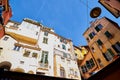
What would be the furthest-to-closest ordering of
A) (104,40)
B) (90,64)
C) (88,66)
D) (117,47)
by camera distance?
1. (88,66)
2. (90,64)
3. (104,40)
4. (117,47)

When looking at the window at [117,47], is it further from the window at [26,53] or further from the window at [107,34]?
the window at [26,53]

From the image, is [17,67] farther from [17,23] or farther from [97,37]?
[97,37]

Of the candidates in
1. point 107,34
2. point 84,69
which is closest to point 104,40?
point 107,34

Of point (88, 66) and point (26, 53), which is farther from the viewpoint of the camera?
point (88, 66)

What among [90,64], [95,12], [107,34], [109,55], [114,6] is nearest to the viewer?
[95,12]

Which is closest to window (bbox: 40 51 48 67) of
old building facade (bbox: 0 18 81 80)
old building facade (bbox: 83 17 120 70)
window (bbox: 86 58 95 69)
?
old building facade (bbox: 0 18 81 80)

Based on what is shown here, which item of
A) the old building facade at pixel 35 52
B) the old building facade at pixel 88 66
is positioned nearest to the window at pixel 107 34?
the old building facade at pixel 88 66

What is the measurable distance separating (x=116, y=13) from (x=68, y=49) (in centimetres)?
1671

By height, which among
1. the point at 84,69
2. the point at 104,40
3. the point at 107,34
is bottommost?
the point at 84,69

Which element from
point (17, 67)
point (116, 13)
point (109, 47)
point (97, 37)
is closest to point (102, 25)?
point (97, 37)

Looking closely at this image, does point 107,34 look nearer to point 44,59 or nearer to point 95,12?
point 44,59

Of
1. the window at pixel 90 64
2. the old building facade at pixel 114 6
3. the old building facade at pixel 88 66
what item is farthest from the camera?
the window at pixel 90 64

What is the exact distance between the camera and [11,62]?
18.7 m

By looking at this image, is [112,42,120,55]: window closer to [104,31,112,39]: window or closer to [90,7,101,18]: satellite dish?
[104,31,112,39]: window
